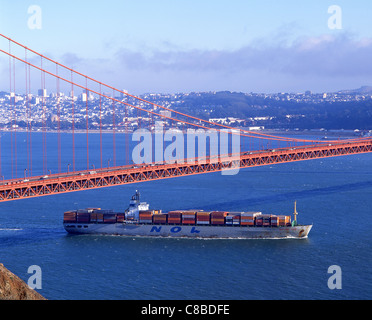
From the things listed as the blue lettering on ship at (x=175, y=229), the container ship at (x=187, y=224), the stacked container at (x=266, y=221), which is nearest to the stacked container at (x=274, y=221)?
the container ship at (x=187, y=224)

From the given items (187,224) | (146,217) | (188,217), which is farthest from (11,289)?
(146,217)

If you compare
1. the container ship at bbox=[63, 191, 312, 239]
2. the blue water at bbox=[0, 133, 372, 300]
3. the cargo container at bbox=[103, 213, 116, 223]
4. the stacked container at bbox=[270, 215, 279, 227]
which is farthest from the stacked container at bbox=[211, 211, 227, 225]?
the cargo container at bbox=[103, 213, 116, 223]

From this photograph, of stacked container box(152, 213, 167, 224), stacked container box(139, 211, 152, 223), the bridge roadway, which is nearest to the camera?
the bridge roadway

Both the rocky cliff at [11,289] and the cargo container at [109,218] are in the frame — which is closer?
the rocky cliff at [11,289]

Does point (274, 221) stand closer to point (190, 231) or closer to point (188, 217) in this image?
point (190, 231)

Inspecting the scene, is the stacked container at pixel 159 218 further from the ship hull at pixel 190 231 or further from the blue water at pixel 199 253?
the blue water at pixel 199 253

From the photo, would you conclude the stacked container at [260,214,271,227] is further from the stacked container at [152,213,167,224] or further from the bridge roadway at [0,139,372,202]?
the bridge roadway at [0,139,372,202]

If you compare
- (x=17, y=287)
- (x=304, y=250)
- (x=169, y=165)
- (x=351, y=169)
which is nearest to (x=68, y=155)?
(x=351, y=169)
